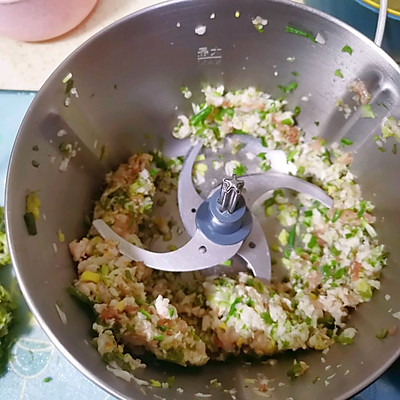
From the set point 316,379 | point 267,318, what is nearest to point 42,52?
point 267,318

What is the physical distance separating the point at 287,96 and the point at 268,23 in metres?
0.15

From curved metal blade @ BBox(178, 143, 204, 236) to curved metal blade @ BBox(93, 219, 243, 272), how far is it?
0.18 feet

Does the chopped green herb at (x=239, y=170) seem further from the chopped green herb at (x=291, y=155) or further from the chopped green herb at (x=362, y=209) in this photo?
the chopped green herb at (x=362, y=209)

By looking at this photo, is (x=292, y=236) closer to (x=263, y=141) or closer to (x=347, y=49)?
(x=263, y=141)

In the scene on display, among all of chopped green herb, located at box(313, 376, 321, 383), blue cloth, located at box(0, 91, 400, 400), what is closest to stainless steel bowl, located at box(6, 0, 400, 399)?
chopped green herb, located at box(313, 376, 321, 383)

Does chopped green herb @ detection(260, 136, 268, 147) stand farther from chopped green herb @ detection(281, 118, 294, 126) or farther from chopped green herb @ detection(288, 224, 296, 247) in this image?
chopped green herb @ detection(288, 224, 296, 247)

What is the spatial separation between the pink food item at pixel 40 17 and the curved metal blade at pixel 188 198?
1.01 feet

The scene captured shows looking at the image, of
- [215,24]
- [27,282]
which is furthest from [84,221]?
[215,24]

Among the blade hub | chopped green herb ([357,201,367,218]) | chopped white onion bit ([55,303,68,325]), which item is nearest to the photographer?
chopped white onion bit ([55,303,68,325])

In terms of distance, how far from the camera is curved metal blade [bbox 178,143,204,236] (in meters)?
0.85

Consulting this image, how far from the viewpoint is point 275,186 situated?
34.5 inches

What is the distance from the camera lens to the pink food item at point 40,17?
82 cm

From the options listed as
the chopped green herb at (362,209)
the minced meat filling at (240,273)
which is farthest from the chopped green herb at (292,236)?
the chopped green herb at (362,209)

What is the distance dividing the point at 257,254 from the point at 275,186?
12 centimetres
